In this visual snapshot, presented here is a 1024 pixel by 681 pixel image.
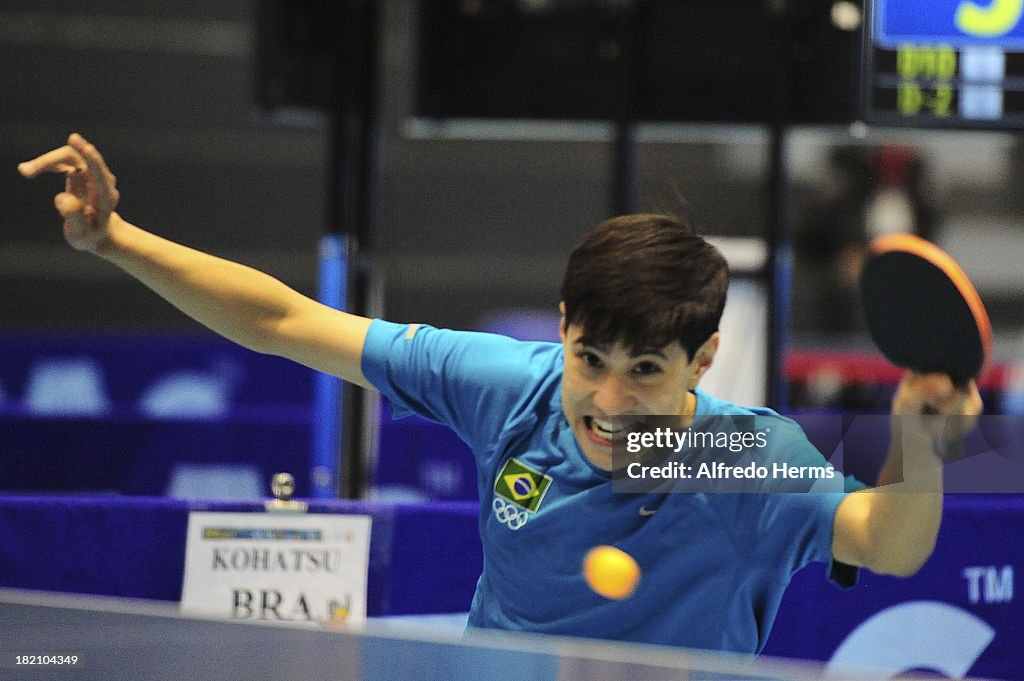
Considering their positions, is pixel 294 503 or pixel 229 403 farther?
pixel 229 403

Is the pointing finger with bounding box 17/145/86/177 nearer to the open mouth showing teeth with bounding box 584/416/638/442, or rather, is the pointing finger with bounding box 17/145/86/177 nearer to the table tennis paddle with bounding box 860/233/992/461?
the open mouth showing teeth with bounding box 584/416/638/442

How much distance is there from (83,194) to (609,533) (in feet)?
2.97

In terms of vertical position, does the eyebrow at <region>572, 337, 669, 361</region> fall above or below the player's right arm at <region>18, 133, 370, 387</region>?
below

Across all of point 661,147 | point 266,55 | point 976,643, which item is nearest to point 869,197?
point 661,147

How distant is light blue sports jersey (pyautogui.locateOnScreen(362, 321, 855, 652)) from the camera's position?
2033mm

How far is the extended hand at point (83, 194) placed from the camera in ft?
7.11

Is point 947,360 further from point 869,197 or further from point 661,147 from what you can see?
point 869,197

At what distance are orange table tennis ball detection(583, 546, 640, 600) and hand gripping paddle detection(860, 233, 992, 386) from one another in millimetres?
436

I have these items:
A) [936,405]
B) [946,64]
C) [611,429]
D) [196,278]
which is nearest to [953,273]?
[936,405]

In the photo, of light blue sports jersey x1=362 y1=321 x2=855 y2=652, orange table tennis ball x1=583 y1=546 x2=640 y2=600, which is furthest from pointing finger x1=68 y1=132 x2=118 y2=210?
orange table tennis ball x1=583 y1=546 x2=640 y2=600

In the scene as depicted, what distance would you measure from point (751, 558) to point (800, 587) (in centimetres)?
126

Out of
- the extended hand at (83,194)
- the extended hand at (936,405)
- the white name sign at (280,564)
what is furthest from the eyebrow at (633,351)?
the white name sign at (280,564)

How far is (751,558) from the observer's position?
2.05 m

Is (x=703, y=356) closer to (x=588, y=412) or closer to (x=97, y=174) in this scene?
(x=588, y=412)
